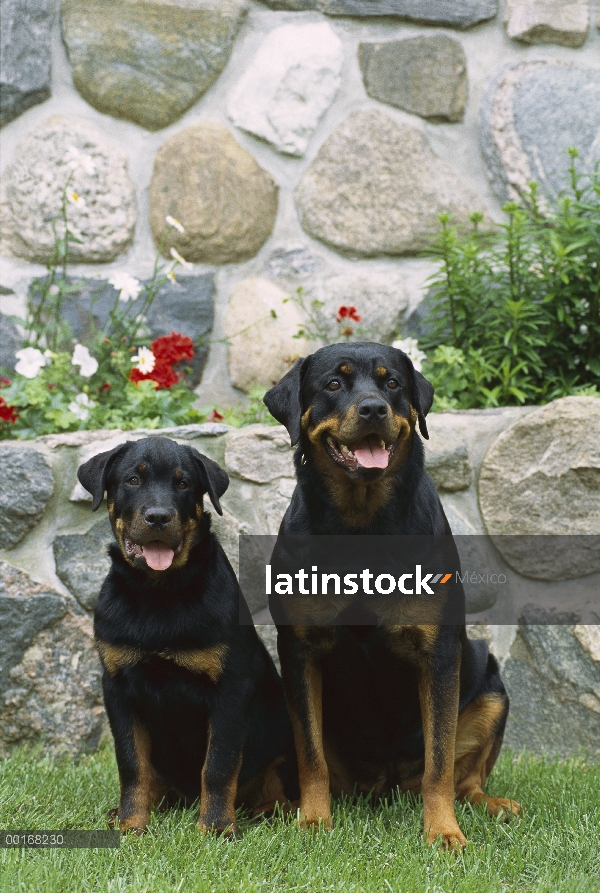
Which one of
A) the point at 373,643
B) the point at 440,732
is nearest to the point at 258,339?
the point at 373,643

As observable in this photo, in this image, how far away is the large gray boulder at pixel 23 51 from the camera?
471 cm

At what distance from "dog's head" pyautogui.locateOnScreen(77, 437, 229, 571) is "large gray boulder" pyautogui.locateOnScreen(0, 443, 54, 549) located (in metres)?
0.67

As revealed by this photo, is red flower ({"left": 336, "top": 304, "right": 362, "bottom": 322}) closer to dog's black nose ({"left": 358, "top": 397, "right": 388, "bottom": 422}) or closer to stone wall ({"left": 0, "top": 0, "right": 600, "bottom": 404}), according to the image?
stone wall ({"left": 0, "top": 0, "right": 600, "bottom": 404})

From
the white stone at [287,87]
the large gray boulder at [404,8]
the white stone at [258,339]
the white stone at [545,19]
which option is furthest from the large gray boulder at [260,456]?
the white stone at [545,19]

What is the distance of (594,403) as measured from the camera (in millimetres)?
3709

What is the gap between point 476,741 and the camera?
120 inches

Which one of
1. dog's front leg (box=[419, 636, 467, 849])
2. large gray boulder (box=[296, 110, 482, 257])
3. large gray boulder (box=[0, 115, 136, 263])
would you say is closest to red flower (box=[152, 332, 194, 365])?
large gray boulder (box=[0, 115, 136, 263])

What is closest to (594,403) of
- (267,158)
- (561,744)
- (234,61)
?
(561,744)

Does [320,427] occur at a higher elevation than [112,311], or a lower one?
higher

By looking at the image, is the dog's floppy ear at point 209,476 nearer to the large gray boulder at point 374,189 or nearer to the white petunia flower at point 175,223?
the white petunia flower at point 175,223

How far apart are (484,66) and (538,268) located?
141 centimetres

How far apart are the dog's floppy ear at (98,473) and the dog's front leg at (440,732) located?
119cm

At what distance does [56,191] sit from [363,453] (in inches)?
112

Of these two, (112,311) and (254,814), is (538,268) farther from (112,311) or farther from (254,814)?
(254,814)
